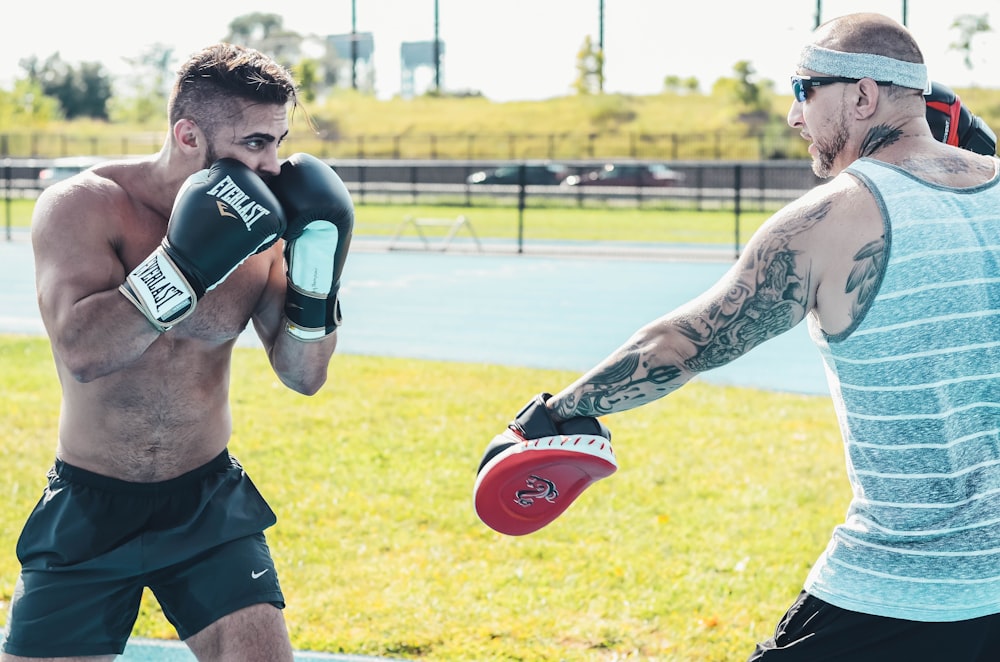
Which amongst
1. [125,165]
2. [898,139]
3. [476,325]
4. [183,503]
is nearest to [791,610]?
[898,139]

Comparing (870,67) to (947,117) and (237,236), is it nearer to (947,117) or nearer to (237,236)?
(947,117)

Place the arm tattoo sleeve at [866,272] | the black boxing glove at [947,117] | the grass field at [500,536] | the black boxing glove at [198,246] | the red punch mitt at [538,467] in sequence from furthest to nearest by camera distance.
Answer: the grass field at [500,536]
the black boxing glove at [947,117]
the black boxing glove at [198,246]
the red punch mitt at [538,467]
the arm tattoo sleeve at [866,272]

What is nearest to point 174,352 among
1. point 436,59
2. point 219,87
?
point 219,87

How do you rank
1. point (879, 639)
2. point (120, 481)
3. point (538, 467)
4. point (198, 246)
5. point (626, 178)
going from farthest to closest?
point (626, 178) < point (120, 481) < point (198, 246) < point (538, 467) < point (879, 639)

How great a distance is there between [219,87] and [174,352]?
67 centimetres

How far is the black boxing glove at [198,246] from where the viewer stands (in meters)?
2.71

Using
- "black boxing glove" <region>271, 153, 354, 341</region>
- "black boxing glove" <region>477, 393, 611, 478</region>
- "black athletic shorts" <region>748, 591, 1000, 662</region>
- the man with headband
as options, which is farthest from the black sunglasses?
"black boxing glove" <region>271, 153, 354, 341</region>

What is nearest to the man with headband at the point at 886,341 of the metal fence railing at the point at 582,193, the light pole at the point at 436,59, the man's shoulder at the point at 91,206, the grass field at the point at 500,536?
the man's shoulder at the point at 91,206

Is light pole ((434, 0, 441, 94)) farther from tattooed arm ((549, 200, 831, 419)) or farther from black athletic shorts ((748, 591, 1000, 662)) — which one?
black athletic shorts ((748, 591, 1000, 662))

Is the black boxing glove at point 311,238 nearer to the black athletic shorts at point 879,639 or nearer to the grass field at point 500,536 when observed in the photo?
the black athletic shorts at point 879,639

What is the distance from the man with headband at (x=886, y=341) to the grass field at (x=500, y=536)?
187 cm

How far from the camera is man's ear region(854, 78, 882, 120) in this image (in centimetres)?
238

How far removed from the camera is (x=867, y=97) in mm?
2385

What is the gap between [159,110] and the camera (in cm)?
7488
